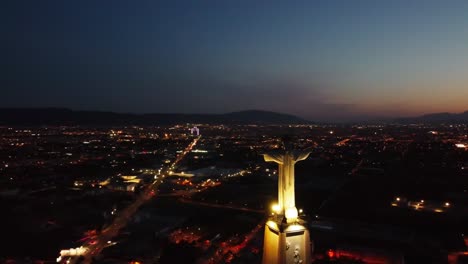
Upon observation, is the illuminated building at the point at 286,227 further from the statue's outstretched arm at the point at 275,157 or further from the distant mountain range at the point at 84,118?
the distant mountain range at the point at 84,118

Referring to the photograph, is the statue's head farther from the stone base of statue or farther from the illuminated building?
the stone base of statue

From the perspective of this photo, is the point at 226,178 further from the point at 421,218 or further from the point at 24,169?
the point at 24,169

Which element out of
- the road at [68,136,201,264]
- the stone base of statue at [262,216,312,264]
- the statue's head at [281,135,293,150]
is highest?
the statue's head at [281,135,293,150]

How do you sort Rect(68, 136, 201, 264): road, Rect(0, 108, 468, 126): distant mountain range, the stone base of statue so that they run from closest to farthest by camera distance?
the stone base of statue → Rect(68, 136, 201, 264): road → Rect(0, 108, 468, 126): distant mountain range

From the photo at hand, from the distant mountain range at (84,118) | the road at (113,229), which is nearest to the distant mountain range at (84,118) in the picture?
the distant mountain range at (84,118)

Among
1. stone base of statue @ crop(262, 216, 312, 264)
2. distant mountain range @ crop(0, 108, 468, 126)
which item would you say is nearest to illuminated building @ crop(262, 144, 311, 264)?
stone base of statue @ crop(262, 216, 312, 264)

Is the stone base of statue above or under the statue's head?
under

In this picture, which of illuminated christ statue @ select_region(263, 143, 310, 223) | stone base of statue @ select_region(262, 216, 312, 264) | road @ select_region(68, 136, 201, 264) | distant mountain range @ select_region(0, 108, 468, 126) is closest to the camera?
stone base of statue @ select_region(262, 216, 312, 264)
